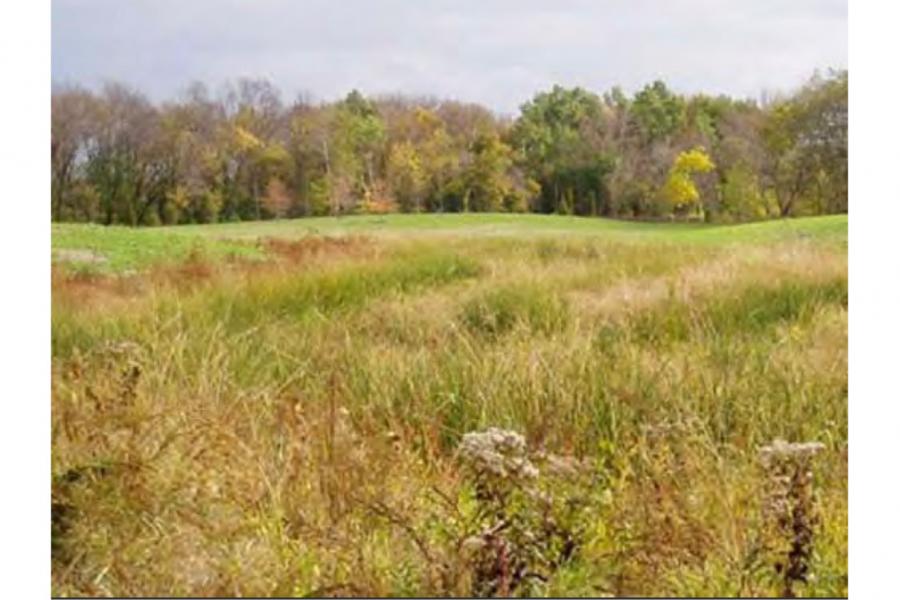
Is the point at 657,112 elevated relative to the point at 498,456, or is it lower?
elevated

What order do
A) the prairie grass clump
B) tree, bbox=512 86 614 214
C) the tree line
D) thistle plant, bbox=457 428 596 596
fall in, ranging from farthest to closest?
the prairie grass clump → tree, bbox=512 86 614 214 → the tree line → thistle plant, bbox=457 428 596 596

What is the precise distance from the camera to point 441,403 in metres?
2.16

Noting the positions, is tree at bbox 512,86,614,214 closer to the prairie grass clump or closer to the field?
the field

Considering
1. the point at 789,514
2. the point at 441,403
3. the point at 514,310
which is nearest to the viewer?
the point at 789,514

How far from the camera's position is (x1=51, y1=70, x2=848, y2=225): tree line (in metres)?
2.06

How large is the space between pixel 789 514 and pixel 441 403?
40.4 inches

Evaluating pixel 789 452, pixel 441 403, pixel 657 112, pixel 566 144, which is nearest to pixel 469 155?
pixel 566 144

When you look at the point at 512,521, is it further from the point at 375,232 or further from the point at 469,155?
the point at 375,232

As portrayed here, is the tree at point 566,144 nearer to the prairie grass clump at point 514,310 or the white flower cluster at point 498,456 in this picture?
the prairie grass clump at point 514,310

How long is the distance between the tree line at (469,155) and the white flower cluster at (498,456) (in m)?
1.00

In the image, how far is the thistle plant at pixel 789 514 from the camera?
1203 mm

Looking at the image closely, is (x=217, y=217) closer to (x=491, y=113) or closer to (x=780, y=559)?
(x=491, y=113)

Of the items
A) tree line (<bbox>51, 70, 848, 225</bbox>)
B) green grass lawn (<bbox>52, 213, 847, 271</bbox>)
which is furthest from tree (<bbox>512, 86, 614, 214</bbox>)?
green grass lawn (<bbox>52, 213, 847, 271</bbox>)

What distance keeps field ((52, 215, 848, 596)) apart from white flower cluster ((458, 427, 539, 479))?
0.04 feet
